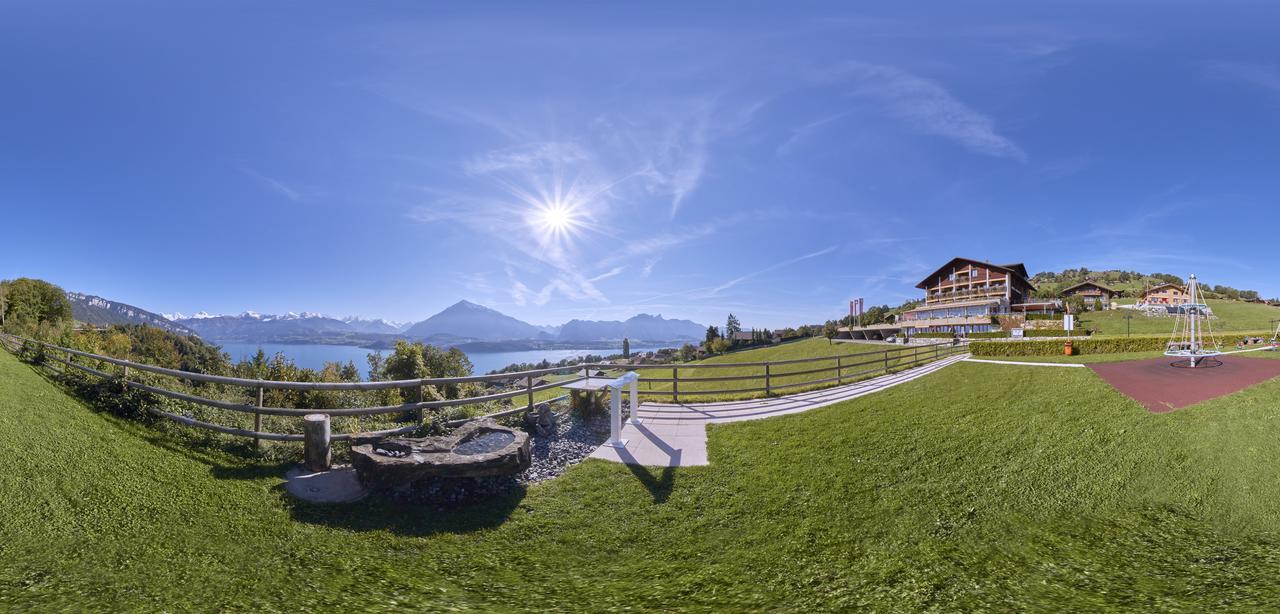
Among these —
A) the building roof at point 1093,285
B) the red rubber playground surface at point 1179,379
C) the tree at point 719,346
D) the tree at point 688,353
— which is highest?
the building roof at point 1093,285

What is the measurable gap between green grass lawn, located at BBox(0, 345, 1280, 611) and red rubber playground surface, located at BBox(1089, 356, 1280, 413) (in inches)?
45.8

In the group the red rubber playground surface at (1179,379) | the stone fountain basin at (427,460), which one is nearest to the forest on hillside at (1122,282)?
the red rubber playground surface at (1179,379)

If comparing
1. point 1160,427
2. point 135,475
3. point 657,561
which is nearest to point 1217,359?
point 1160,427

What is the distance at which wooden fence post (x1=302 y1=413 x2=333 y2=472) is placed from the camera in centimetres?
629

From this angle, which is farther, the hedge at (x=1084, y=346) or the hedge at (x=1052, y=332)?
the hedge at (x=1052, y=332)

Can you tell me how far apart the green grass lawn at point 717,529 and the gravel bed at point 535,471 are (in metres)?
0.25

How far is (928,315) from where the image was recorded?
51.8m

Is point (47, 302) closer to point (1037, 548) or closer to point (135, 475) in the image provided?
point (135, 475)

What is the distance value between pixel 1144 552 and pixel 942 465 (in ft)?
6.93

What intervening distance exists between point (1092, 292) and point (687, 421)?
69622mm

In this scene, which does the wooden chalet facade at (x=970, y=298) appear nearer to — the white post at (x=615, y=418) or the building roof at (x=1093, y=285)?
the building roof at (x=1093, y=285)

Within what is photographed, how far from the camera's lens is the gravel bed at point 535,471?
5.59 m

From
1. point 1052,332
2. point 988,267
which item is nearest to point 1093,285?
point 988,267

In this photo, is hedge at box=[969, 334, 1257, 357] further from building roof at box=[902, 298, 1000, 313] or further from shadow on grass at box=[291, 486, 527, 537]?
building roof at box=[902, 298, 1000, 313]
